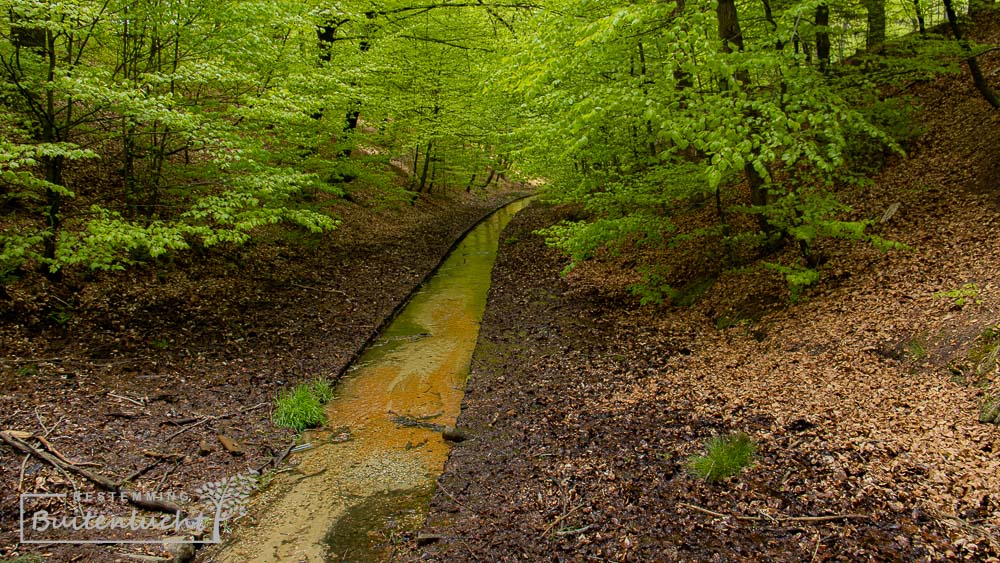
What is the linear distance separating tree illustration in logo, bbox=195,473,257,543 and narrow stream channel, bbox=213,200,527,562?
0.19 metres

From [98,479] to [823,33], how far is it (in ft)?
37.6

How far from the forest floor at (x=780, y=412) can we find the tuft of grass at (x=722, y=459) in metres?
0.09

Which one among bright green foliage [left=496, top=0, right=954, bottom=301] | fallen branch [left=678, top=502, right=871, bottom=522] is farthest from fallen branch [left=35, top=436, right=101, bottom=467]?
bright green foliage [left=496, top=0, right=954, bottom=301]

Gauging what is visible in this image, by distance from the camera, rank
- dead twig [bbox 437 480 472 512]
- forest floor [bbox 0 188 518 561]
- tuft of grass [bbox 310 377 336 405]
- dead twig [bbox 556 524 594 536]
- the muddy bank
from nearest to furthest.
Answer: the muddy bank
dead twig [bbox 556 524 594 536]
dead twig [bbox 437 480 472 512]
forest floor [bbox 0 188 518 561]
tuft of grass [bbox 310 377 336 405]

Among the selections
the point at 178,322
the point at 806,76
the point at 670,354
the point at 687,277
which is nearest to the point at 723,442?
→ the point at 670,354

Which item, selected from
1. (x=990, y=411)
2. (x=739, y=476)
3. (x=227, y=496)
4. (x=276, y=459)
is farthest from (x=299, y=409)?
(x=990, y=411)

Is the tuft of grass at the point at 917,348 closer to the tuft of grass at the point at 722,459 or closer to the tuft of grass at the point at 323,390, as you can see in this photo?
the tuft of grass at the point at 722,459

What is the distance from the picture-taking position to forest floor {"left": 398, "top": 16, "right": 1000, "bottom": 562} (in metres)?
3.62

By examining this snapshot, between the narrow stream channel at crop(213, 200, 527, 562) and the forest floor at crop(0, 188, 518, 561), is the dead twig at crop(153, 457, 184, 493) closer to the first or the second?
the forest floor at crop(0, 188, 518, 561)

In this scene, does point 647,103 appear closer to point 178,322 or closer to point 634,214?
point 634,214

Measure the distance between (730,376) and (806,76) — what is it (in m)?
3.63

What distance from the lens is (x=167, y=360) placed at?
23.1ft

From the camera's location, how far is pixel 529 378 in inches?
282
